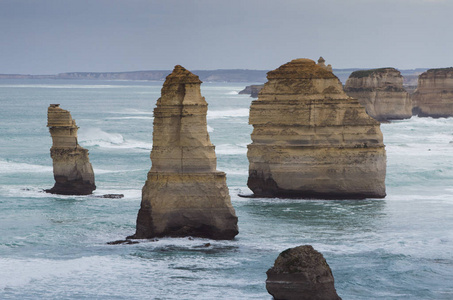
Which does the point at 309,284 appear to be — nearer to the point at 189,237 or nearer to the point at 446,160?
the point at 189,237

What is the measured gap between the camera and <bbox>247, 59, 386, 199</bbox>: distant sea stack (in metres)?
36.8

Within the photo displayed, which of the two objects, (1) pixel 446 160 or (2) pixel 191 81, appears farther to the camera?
(1) pixel 446 160

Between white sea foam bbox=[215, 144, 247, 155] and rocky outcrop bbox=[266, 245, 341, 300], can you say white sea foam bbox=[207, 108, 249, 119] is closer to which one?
white sea foam bbox=[215, 144, 247, 155]

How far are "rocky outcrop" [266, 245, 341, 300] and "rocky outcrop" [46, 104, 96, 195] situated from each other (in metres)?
21.7

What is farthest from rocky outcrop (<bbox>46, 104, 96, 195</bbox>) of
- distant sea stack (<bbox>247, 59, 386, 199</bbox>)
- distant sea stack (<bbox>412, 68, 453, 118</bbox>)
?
distant sea stack (<bbox>412, 68, 453, 118</bbox>)

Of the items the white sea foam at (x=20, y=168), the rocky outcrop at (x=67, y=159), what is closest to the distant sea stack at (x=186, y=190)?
the rocky outcrop at (x=67, y=159)

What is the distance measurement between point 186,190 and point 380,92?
238 feet

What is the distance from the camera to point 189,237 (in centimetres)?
2755

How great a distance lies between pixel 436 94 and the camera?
108 m

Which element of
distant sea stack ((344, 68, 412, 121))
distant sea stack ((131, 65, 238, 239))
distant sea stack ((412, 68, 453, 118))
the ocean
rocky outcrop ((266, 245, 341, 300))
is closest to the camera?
rocky outcrop ((266, 245, 341, 300))

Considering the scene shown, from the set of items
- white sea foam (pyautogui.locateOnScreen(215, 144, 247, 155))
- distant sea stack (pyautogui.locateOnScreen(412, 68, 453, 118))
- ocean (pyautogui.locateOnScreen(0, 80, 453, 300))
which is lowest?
ocean (pyautogui.locateOnScreen(0, 80, 453, 300))

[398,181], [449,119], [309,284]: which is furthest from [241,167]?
[449,119]

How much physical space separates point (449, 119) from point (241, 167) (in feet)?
191

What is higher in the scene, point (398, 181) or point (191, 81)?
point (191, 81)
